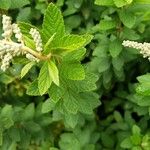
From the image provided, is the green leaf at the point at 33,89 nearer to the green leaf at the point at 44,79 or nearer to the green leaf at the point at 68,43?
the green leaf at the point at 44,79

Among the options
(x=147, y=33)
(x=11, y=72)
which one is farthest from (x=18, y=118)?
(x=147, y=33)

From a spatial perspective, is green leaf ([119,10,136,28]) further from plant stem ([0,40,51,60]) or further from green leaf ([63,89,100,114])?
plant stem ([0,40,51,60])

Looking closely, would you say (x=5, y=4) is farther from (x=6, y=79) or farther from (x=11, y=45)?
(x=11, y=45)

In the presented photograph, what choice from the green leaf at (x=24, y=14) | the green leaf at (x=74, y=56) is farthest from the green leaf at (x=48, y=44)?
the green leaf at (x=24, y=14)

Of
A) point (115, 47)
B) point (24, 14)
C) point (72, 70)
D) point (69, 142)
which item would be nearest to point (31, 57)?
point (72, 70)

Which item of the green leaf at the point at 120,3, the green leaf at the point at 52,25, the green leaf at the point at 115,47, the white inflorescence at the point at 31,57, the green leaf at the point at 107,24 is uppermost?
the green leaf at the point at 52,25

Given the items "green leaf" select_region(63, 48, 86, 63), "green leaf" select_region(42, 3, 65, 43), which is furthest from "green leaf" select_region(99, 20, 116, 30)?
"green leaf" select_region(42, 3, 65, 43)

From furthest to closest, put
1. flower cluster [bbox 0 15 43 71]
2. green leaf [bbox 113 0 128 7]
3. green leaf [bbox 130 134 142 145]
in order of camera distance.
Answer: green leaf [bbox 130 134 142 145] → green leaf [bbox 113 0 128 7] → flower cluster [bbox 0 15 43 71]
